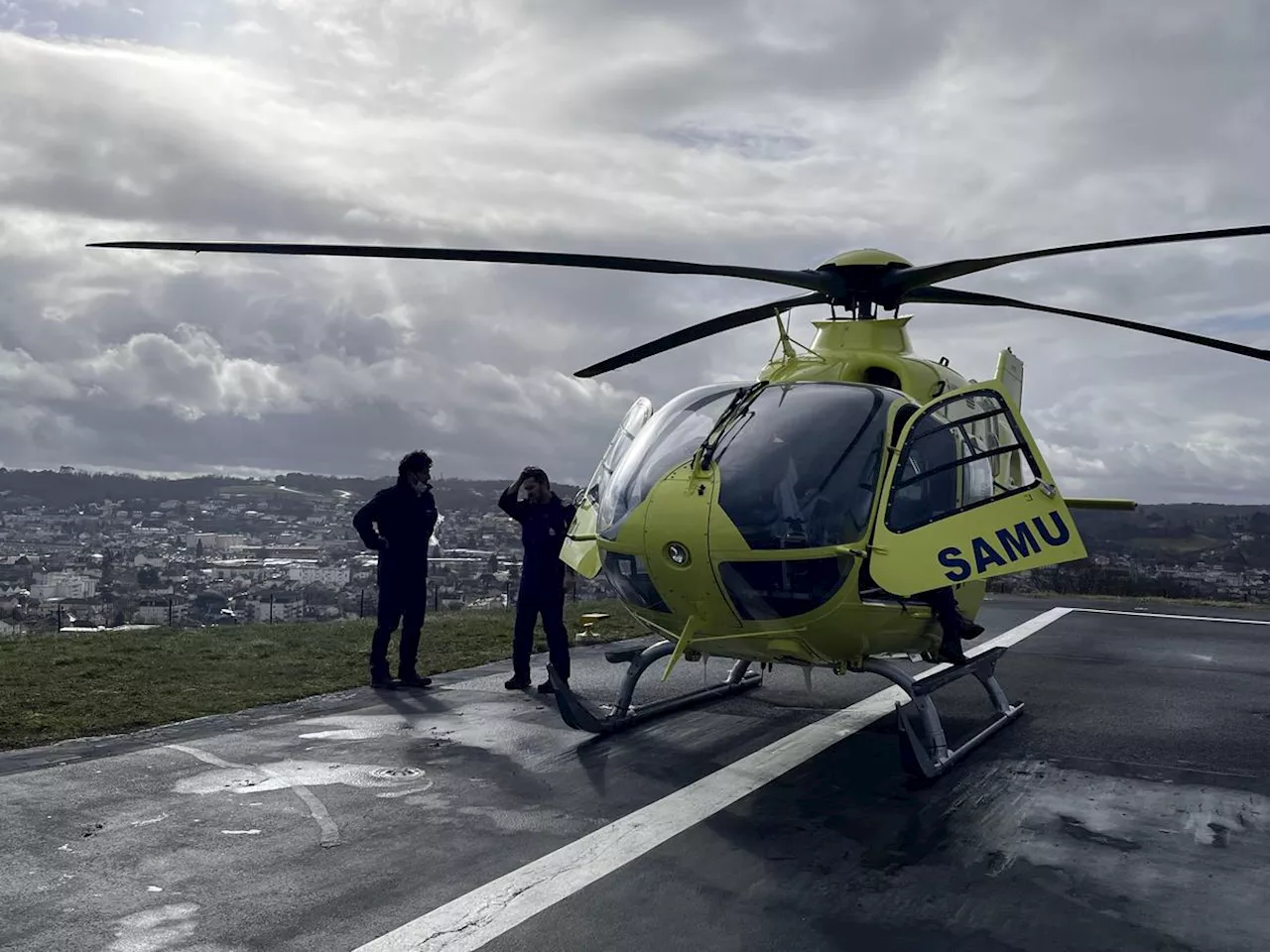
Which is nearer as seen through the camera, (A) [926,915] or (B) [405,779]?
(A) [926,915]

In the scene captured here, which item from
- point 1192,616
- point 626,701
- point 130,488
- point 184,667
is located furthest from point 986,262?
point 130,488

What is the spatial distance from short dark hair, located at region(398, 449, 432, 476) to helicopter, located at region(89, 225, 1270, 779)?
286 cm

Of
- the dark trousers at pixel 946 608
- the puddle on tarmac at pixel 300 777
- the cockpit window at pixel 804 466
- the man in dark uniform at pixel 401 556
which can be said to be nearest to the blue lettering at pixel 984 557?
the cockpit window at pixel 804 466

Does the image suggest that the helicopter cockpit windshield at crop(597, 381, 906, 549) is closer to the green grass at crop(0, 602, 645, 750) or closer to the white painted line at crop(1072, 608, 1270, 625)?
the green grass at crop(0, 602, 645, 750)

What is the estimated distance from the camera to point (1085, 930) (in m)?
4.33

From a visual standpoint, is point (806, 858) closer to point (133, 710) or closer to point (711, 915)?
point (711, 915)

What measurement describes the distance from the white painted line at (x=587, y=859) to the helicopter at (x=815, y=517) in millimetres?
734

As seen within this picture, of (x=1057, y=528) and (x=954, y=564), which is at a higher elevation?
(x=1057, y=528)

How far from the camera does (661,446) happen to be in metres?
6.95

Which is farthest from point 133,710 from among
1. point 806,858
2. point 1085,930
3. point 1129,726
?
point 1129,726

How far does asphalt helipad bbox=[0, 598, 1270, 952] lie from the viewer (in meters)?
4.28

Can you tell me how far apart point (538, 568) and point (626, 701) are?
6.85ft

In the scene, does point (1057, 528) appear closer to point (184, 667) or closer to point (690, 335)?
point (690, 335)

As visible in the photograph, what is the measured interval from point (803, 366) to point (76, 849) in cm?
559
